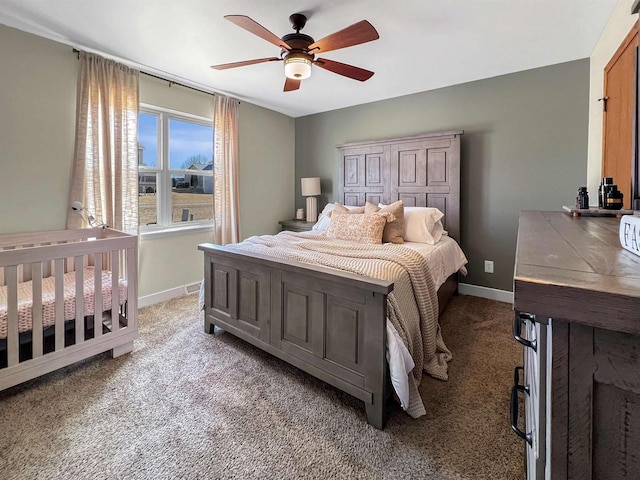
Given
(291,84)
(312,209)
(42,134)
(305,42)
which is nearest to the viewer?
(305,42)

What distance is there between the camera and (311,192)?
4.39 meters

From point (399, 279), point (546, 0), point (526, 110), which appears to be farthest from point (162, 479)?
point (526, 110)

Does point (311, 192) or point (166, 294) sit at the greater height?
point (311, 192)

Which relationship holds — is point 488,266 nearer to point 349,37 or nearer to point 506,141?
point 506,141

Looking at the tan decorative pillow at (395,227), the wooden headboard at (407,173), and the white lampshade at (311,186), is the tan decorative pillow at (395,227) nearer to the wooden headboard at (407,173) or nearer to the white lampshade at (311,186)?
the wooden headboard at (407,173)

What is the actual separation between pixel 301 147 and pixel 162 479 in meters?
4.29

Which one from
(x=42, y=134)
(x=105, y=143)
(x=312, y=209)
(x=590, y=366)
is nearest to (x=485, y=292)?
(x=312, y=209)

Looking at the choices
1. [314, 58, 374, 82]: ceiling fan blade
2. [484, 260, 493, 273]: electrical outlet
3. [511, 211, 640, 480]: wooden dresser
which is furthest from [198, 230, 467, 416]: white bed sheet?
[314, 58, 374, 82]: ceiling fan blade

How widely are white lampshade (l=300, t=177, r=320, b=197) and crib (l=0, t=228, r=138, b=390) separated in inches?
99.2

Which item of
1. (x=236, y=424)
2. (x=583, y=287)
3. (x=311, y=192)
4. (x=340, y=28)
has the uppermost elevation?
(x=340, y=28)

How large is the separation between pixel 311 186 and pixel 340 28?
2244 millimetres

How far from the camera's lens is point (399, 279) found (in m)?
1.85

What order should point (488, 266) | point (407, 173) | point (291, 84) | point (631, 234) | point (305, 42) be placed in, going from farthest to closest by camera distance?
point (407, 173) → point (488, 266) → point (291, 84) → point (305, 42) → point (631, 234)

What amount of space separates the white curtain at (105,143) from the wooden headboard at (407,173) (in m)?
2.45
